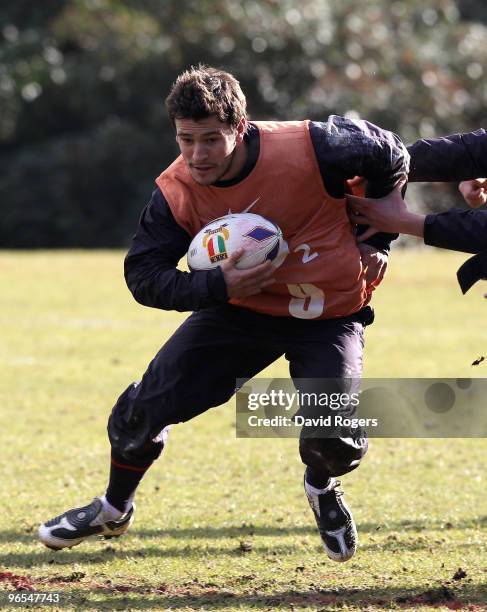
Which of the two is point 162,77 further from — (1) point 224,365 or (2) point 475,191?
(1) point 224,365

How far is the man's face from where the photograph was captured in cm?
452

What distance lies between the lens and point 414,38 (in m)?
26.5

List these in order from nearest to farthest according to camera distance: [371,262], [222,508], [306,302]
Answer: [306,302] < [371,262] < [222,508]

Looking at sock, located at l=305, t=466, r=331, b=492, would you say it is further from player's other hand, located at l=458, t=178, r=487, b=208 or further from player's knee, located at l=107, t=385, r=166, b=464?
player's other hand, located at l=458, t=178, r=487, b=208

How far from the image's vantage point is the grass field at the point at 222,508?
4.67 m

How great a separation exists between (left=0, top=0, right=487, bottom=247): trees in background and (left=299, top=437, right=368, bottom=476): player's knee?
2028 centimetres

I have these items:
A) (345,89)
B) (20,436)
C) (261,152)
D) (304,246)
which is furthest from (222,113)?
(345,89)

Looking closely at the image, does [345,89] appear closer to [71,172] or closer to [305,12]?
[305,12]

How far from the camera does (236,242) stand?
14.9ft

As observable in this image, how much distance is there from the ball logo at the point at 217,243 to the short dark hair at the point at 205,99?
16.0 inches

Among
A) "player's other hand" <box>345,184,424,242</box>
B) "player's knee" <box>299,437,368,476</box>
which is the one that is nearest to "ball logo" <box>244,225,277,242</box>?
"player's other hand" <box>345,184,424,242</box>

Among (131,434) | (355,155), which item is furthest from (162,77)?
(355,155)

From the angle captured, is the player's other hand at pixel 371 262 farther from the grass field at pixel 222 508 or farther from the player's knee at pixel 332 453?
the grass field at pixel 222 508
